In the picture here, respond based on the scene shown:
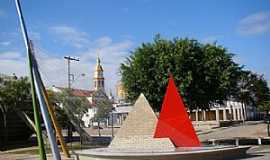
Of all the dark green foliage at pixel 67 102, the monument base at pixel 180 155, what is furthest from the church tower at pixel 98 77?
the monument base at pixel 180 155

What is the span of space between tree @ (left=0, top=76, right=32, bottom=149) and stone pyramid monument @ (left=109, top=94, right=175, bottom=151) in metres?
18.2

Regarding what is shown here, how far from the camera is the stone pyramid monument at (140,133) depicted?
2214 cm

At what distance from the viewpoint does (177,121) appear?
73.9ft

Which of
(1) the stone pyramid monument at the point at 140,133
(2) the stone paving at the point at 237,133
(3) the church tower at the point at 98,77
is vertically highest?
(3) the church tower at the point at 98,77

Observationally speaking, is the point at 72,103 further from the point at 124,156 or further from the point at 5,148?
the point at 124,156

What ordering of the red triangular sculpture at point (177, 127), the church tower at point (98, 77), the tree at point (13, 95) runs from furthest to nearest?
the church tower at point (98, 77), the tree at point (13, 95), the red triangular sculpture at point (177, 127)

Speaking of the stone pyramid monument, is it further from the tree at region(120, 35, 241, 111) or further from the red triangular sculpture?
the tree at region(120, 35, 241, 111)

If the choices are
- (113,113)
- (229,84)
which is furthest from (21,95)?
(113,113)

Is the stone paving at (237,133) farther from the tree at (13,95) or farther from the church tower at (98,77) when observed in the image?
the church tower at (98,77)

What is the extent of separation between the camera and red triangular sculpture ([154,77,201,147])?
22297mm

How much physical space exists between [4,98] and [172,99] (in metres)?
20.9

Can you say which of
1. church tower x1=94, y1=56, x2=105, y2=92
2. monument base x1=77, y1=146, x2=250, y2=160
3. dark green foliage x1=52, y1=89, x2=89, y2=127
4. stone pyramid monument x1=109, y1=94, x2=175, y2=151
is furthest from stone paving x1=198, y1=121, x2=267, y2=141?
church tower x1=94, y1=56, x2=105, y2=92

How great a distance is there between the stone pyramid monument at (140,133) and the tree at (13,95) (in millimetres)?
18178

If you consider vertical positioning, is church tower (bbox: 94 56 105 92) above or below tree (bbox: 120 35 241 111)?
above
